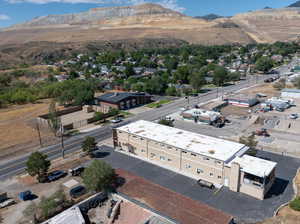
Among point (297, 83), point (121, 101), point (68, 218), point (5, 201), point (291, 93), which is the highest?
point (297, 83)

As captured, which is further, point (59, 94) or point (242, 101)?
point (59, 94)

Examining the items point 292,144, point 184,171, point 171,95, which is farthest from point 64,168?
point 171,95

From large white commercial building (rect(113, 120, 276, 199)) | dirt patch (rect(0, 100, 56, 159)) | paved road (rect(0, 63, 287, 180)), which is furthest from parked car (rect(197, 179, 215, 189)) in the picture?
dirt patch (rect(0, 100, 56, 159))

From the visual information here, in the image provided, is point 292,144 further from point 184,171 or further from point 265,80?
point 265,80

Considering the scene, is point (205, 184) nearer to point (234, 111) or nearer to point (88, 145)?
point (88, 145)

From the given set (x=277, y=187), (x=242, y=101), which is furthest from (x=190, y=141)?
(x=242, y=101)

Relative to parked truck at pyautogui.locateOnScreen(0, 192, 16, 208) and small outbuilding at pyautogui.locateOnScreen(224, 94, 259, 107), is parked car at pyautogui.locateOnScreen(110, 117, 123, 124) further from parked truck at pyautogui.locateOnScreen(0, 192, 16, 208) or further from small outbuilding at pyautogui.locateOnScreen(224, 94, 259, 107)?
small outbuilding at pyautogui.locateOnScreen(224, 94, 259, 107)
